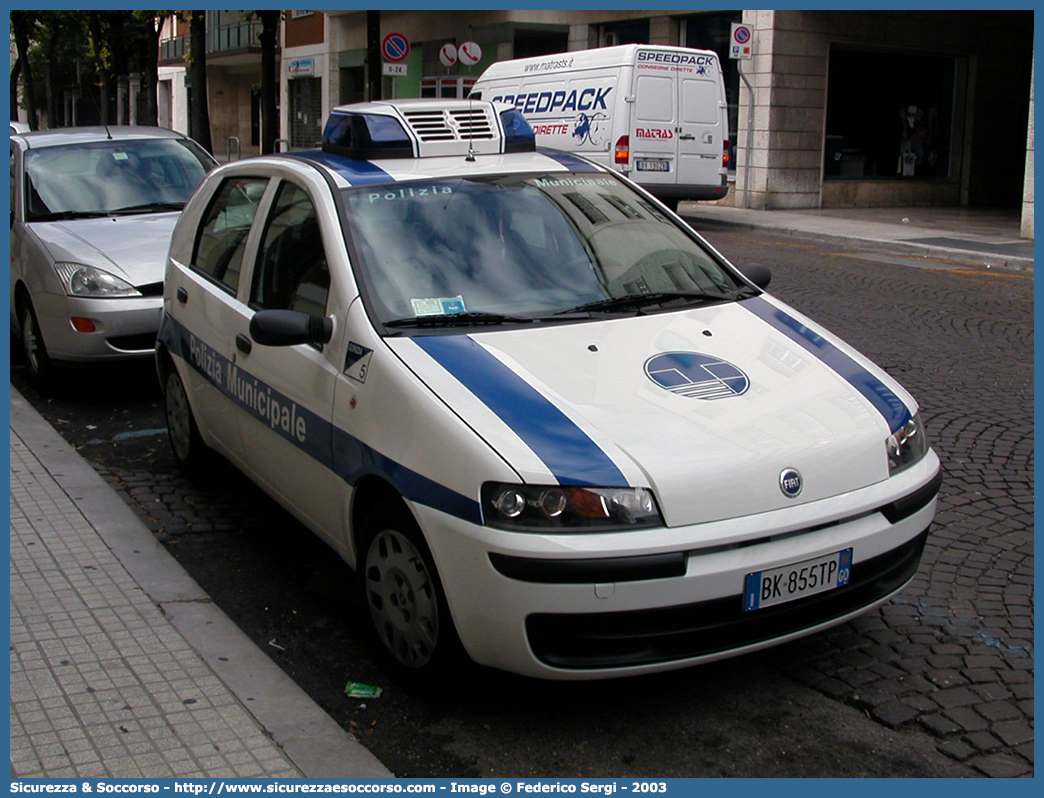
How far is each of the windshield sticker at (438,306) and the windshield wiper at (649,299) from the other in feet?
1.19

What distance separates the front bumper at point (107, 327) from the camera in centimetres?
751

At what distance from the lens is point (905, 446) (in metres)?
3.95

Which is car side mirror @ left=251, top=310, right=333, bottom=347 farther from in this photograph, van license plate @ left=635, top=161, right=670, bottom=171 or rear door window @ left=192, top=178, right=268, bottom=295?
van license plate @ left=635, top=161, right=670, bottom=171

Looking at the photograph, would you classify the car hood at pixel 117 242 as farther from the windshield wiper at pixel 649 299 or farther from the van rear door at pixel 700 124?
the van rear door at pixel 700 124

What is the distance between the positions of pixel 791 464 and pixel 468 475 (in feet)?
3.14

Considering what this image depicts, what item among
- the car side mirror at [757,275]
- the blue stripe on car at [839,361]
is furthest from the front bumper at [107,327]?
the blue stripe on car at [839,361]

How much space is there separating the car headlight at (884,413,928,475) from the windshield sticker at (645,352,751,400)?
1.63ft

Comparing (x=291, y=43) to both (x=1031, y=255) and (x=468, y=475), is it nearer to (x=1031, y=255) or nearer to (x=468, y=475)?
(x=1031, y=255)

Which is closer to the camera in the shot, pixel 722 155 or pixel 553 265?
→ pixel 553 265

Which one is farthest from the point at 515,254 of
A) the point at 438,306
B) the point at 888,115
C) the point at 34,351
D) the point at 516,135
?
the point at 888,115

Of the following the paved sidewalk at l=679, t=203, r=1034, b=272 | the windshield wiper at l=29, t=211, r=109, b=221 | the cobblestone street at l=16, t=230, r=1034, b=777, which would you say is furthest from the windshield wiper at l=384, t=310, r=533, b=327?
the paved sidewalk at l=679, t=203, r=1034, b=272

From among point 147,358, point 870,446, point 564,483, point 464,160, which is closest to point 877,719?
point 870,446

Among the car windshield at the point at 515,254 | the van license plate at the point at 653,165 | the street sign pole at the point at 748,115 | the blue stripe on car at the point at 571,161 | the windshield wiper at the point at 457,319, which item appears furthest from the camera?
the street sign pole at the point at 748,115

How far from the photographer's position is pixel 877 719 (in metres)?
3.69
